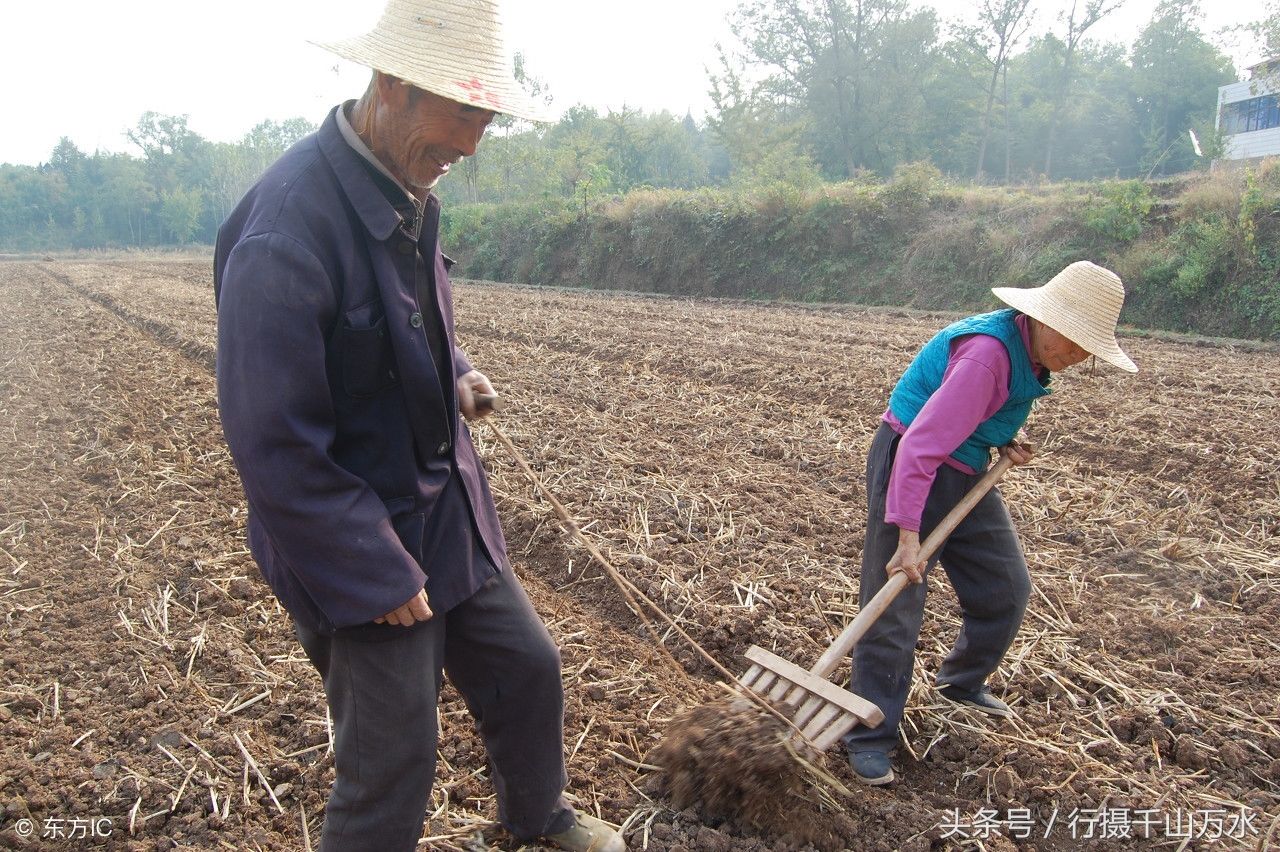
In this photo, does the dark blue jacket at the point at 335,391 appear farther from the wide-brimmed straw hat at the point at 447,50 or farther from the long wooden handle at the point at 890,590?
the long wooden handle at the point at 890,590

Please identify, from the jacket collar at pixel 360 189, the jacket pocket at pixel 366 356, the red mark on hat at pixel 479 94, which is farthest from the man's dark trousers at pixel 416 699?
the red mark on hat at pixel 479 94

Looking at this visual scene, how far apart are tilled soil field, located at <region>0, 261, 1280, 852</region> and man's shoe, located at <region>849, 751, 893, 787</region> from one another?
0.04 metres

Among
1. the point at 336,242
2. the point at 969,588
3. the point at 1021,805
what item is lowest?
the point at 1021,805

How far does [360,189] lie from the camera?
1747mm

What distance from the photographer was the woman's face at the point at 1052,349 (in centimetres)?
267

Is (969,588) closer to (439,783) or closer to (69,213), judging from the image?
(439,783)

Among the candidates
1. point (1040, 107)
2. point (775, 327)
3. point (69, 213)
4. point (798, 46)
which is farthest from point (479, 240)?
point (69, 213)

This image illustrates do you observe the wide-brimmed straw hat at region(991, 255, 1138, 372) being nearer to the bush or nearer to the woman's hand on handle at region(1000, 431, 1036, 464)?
the woman's hand on handle at region(1000, 431, 1036, 464)

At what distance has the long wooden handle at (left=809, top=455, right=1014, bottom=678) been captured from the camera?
272 cm

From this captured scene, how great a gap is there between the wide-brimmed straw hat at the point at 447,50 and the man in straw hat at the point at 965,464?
4.98 feet

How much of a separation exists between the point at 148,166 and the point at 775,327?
8124 centimetres

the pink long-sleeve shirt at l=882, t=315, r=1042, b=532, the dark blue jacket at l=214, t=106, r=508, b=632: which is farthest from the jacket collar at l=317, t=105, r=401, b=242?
the pink long-sleeve shirt at l=882, t=315, r=1042, b=532

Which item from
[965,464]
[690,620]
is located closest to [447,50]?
[965,464]

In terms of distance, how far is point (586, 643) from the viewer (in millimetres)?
3777
